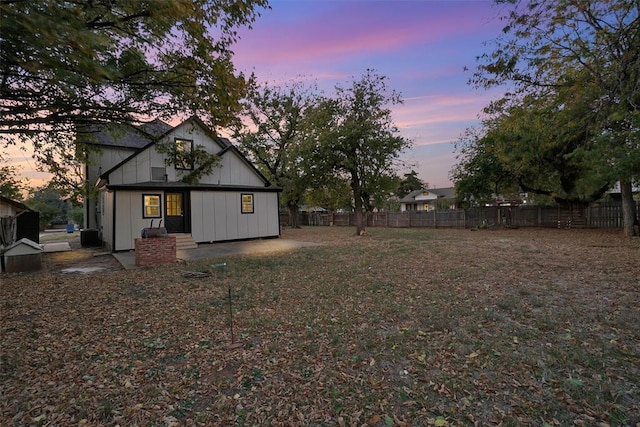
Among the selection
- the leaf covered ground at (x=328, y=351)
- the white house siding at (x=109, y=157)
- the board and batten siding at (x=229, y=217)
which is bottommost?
the leaf covered ground at (x=328, y=351)

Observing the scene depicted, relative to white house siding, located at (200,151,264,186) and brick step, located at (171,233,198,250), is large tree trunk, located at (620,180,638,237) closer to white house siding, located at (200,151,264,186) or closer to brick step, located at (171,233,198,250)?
white house siding, located at (200,151,264,186)

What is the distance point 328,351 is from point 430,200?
43.8 meters

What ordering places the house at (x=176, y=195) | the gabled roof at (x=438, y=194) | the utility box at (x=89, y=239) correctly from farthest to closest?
the gabled roof at (x=438, y=194)
the utility box at (x=89, y=239)
the house at (x=176, y=195)

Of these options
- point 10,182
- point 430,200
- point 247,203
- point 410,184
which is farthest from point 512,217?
point 410,184

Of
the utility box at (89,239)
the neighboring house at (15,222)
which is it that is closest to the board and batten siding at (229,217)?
the utility box at (89,239)

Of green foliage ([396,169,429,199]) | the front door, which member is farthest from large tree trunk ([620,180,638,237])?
green foliage ([396,169,429,199])

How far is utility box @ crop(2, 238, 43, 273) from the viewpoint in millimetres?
7840

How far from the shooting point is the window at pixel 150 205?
12.2 m

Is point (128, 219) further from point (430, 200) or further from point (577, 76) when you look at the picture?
point (430, 200)

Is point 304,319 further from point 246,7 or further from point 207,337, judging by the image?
point 246,7

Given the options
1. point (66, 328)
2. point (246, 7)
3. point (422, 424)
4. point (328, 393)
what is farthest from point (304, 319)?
point (246, 7)

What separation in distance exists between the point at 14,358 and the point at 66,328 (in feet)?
2.87

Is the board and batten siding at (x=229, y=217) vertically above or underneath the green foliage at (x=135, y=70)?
underneath

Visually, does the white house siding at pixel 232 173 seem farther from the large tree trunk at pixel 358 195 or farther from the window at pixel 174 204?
the large tree trunk at pixel 358 195
